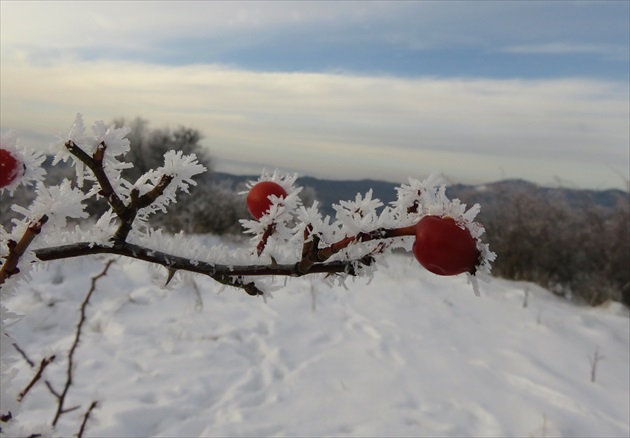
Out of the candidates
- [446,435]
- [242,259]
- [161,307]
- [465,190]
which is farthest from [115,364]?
[465,190]

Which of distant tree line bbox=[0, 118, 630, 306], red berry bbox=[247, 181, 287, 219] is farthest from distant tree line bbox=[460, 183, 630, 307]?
red berry bbox=[247, 181, 287, 219]

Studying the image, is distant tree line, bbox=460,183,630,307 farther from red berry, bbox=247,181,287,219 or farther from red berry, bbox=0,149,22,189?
red berry, bbox=0,149,22,189

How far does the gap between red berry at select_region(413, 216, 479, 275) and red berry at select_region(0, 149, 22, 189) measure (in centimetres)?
48

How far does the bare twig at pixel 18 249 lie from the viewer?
618 millimetres

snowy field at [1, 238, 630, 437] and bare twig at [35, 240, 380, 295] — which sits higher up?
bare twig at [35, 240, 380, 295]

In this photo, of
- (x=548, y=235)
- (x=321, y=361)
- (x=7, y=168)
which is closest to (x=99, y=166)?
(x=7, y=168)

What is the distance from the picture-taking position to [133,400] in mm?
2844

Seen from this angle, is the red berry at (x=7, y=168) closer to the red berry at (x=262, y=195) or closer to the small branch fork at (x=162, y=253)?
the small branch fork at (x=162, y=253)

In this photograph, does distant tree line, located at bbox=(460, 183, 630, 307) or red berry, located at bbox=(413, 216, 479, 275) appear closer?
red berry, located at bbox=(413, 216, 479, 275)

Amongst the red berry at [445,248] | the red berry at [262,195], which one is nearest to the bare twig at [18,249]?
the red berry at [262,195]

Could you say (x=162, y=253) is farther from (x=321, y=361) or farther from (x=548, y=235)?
(x=548, y=235)

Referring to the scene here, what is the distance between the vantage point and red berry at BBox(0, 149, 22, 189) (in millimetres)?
592

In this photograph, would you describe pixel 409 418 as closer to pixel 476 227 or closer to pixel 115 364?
pixel 115 364

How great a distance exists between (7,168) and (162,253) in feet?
0.78
